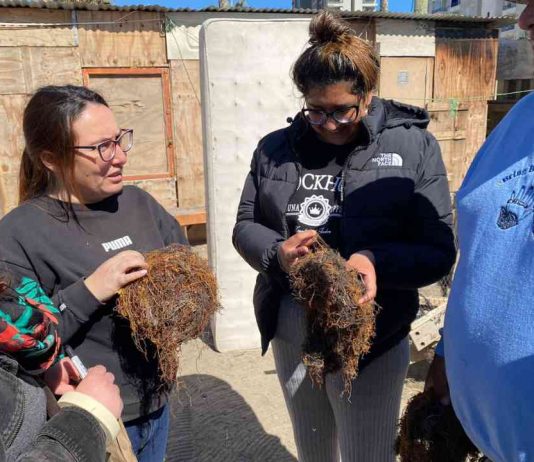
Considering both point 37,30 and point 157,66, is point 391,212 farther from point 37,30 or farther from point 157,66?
point 37,30

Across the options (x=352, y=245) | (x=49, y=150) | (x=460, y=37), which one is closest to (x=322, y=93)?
(x=352, y=245)

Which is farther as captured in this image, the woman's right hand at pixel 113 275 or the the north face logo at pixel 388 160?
the the north face logo at pixel 388 160

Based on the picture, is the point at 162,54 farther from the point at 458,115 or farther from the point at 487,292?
→ the point at 487,292

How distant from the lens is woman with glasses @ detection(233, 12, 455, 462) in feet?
6.52

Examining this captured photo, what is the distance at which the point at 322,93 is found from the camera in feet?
6.63

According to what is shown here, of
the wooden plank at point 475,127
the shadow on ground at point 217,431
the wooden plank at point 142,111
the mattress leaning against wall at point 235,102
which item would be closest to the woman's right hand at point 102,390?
the shadow on ground at point 217,431

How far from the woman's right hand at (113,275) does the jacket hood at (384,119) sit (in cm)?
89

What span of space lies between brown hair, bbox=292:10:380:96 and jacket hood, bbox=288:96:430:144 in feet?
0.33

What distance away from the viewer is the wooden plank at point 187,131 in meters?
7.54

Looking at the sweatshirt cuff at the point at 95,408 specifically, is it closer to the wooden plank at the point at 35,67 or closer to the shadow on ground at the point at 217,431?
the shadow on ground at the point at 217,431

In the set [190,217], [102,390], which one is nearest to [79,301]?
[102,390]

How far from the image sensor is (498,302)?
1.32 m

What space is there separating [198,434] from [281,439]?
24.4 inches

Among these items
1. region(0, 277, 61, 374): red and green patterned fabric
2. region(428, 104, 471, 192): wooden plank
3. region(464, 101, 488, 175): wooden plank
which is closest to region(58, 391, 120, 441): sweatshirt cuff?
region(0, 277, 61, 374): red and green patterned fabric
